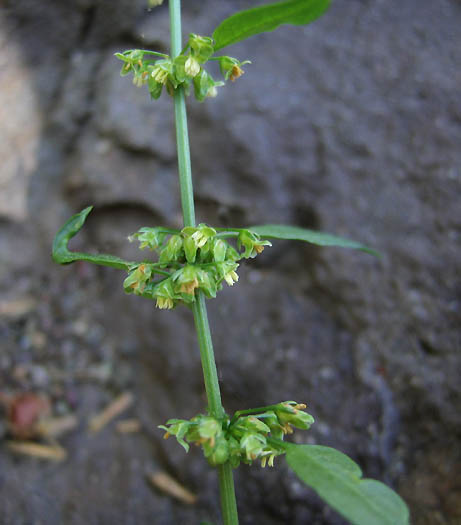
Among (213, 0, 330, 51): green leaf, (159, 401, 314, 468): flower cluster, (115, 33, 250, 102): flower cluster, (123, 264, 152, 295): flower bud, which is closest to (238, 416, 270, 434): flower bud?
(159, 401, 314, 468): flower cluster

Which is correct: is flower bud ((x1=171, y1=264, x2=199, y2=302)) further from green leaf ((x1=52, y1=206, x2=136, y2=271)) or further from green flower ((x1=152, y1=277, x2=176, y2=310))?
green leaf ((x1=52, y1=206, x2=136, y2=271))

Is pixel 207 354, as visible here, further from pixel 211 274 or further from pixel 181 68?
pixel 181 68

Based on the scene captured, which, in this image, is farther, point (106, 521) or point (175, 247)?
point (106, 521)

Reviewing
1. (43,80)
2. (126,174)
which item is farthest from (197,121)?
(43,80)

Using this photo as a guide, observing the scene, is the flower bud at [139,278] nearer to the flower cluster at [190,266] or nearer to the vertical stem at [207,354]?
the flower cluster at [190,266]

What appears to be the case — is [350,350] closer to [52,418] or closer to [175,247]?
[175,247]

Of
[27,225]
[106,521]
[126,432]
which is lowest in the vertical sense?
[106,521]

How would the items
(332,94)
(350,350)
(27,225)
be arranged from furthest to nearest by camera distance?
1. (27,225)
2. (332,94)
3. (350,350)
